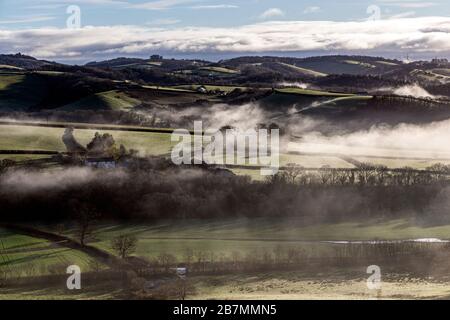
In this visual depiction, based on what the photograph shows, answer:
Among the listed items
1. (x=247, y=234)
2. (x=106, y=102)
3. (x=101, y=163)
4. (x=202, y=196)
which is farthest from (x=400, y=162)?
(x=106, y=102)

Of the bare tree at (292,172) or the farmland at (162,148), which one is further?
the farmland at (162,148)

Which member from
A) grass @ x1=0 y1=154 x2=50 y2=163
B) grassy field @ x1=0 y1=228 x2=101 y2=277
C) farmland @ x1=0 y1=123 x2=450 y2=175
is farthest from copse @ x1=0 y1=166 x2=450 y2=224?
grass @ x1=0 y1=154 x2=50 y2=163

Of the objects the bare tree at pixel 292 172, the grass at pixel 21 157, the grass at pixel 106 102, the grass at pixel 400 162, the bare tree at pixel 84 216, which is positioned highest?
the grass at pixel 106 102

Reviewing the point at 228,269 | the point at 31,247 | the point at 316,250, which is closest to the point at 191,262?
the point at 228,269

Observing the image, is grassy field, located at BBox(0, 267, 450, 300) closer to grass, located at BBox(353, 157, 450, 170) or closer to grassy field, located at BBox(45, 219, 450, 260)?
grassy field, located at BBox(45, 219, 450, 260)

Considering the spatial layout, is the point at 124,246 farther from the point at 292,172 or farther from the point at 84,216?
the point at 292,172

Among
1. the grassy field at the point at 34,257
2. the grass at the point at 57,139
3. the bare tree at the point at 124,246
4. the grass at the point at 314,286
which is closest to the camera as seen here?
the grass at the point at 314,286

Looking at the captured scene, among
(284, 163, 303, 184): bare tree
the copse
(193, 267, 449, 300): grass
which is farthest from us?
(284, 163, 303, 184): bare tree

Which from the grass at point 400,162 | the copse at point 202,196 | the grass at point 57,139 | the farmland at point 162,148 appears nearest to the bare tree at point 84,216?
the copse at point 202,196

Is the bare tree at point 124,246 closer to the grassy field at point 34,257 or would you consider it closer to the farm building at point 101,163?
the grassy field at point 34,257
